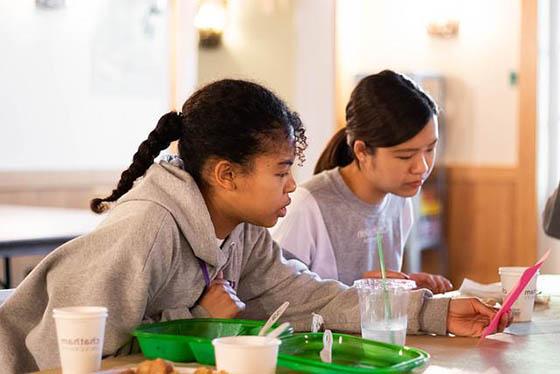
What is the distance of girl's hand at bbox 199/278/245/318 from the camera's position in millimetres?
1839

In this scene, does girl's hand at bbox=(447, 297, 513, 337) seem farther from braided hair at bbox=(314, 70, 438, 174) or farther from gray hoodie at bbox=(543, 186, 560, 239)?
gray hoodie at bbox=(543, 186, 560, 239)

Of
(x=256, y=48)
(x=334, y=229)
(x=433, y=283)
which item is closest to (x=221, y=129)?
(x=433, y=283)

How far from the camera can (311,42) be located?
6.14m

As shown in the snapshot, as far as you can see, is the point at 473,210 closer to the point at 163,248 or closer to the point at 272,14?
the point at 272,14

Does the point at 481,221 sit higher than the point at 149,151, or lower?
lower

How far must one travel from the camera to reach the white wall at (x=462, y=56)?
20.6ft

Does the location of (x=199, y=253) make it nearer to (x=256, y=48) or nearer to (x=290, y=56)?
(x=290, y=56)

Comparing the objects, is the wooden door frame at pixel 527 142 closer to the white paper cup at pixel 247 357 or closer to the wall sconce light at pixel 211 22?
the wall sconce light at pixel 211 22

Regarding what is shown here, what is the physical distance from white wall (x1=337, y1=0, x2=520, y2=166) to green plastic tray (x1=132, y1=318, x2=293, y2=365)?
4.77 metres

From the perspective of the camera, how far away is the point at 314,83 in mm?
6141

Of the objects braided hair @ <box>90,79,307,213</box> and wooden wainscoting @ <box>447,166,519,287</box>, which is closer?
braided hair @ <box>90,79,307,213</box>

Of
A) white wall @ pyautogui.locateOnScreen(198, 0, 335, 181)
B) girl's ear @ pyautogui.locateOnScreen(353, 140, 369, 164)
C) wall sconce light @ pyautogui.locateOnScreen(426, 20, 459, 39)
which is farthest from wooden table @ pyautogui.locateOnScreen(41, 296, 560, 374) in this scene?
wall sconce light @ pyautogui.locateOnScreen(426, 20, 459, 39)

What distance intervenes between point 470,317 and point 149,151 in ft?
2.22

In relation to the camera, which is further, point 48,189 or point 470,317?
point 48,189
